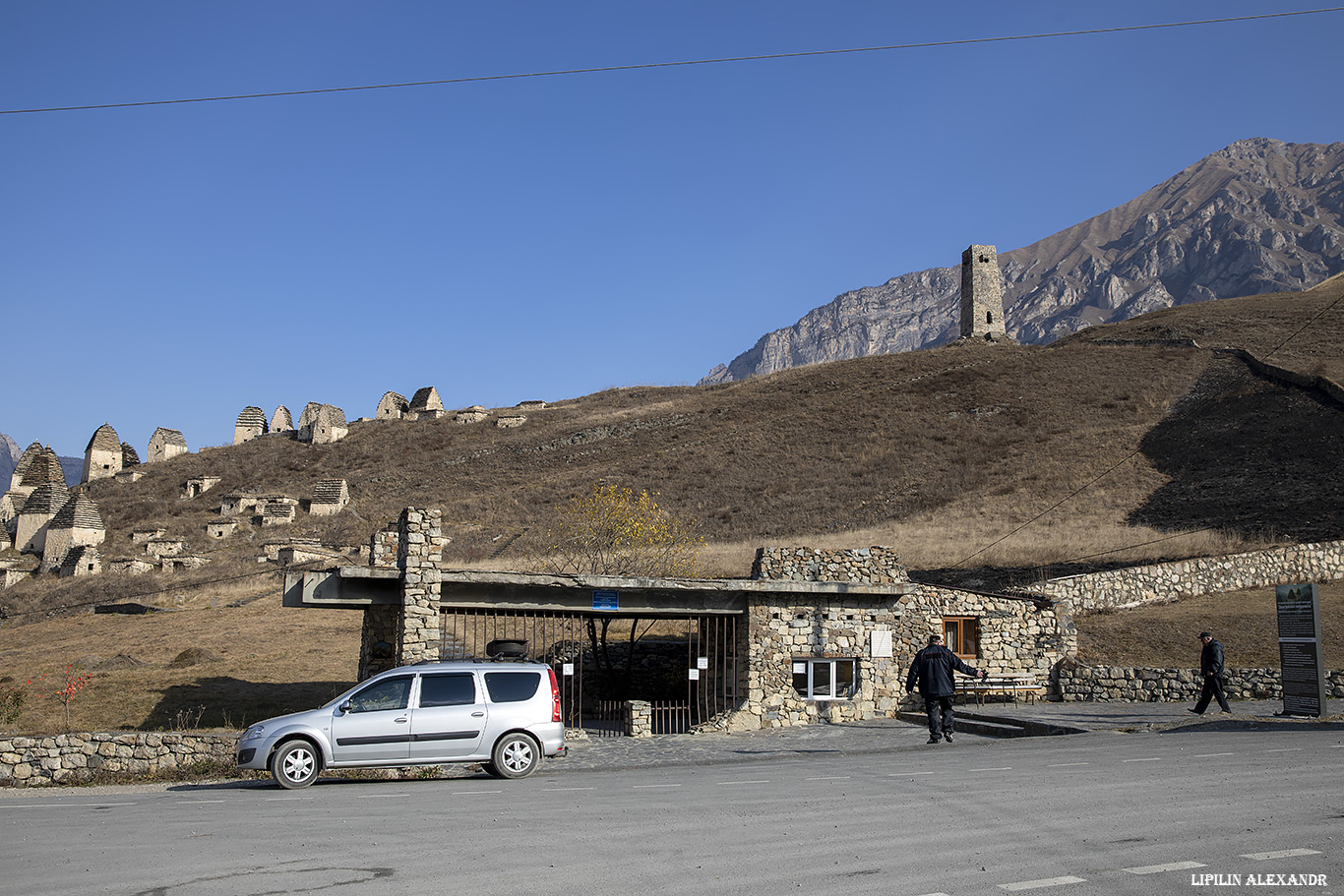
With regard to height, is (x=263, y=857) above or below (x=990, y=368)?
below

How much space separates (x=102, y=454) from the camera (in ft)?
322

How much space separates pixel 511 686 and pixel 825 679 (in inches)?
435

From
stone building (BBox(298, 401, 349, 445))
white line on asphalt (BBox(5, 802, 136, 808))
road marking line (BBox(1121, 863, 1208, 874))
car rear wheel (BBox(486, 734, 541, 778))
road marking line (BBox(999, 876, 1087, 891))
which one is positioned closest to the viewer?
road marking line (BBox(999, 876, 1087, 891))

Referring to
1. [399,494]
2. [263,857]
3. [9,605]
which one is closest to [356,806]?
[263,857]

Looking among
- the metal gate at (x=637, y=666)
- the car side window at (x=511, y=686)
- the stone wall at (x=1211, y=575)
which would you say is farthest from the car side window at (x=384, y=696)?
the stone wall at (x=1211, y=575)

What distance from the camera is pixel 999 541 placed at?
41562 millimetres

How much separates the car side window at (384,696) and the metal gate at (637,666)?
5.97 meters

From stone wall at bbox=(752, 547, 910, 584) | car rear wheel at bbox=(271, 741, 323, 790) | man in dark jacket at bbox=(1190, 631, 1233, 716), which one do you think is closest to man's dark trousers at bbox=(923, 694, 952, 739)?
stone wall at bbox=(752, 547, 910, 584)

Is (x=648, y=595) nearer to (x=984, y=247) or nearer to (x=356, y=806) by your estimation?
(x=356, y=806)

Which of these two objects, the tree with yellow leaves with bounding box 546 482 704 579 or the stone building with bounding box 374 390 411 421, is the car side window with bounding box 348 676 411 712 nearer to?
the tree with yellow leaves with bounding box 546 482 704 579

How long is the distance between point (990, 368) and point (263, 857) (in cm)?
8271

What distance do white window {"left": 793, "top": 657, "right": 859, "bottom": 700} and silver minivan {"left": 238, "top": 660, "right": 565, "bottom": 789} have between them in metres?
9.08

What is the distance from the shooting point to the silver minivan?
1359cm

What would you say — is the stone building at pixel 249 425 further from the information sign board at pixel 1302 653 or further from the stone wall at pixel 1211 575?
the information sign board at pixel 1302 653
